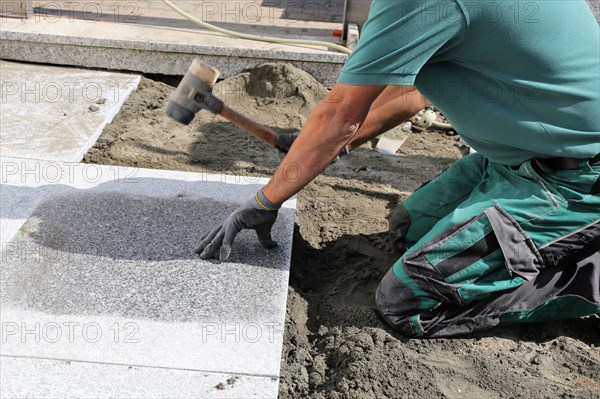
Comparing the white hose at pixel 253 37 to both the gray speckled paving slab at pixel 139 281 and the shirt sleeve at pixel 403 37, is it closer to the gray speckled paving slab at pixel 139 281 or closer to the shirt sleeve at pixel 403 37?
the gray speckled paving slab at pixel 139 281

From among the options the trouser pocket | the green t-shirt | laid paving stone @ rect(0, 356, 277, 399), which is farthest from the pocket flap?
laid paving stone @ rect(0, 356, 277, 399)

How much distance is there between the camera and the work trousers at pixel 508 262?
9.26 feet

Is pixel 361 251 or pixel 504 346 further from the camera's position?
pixel 361 251

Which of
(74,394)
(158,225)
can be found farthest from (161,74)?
(74,394)

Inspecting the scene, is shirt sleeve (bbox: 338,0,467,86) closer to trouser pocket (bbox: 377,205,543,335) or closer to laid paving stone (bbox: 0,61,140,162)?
trouser pocket (bbox: 377,205,543,335)

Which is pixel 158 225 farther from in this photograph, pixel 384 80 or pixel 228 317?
pixel 384 80

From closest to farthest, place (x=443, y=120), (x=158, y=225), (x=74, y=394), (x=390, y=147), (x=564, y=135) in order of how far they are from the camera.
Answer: (x=74, y=394) → (x=564, y=135) → (x=158, y=225) → (x=390, y=147) → (x=443, y=120)

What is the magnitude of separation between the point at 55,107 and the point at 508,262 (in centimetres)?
318

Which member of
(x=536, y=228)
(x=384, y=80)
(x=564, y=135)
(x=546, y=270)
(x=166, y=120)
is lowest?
(x=166, y=120)

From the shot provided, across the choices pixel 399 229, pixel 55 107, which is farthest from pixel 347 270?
pixel 55 107

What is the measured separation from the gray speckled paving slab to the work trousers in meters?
0.58

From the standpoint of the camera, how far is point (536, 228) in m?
2.84

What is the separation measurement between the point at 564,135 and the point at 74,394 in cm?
213

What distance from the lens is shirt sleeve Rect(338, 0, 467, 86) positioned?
250 centimetres
